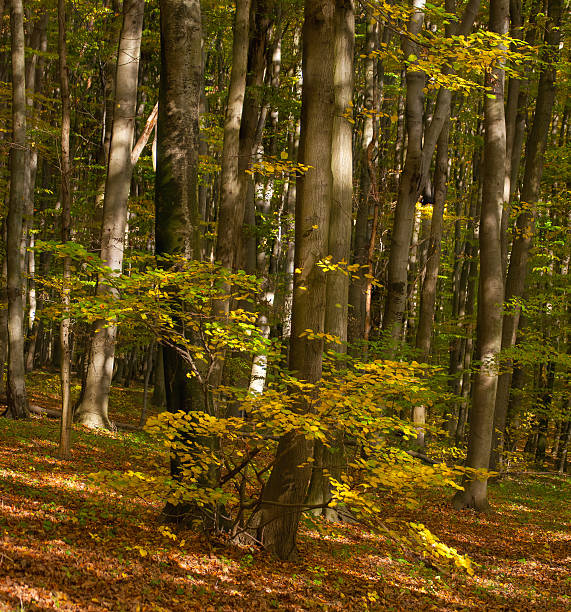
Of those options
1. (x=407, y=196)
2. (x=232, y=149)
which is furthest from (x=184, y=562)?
(x=407, y=196)

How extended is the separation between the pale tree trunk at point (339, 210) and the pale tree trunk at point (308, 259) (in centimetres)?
177

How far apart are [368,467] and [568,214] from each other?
1850cm

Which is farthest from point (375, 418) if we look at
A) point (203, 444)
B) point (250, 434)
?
point (203, 444)

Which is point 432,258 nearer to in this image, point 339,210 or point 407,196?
point 407,196

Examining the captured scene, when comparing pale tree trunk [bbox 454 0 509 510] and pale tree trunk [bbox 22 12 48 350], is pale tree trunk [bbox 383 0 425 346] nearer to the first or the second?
pale tree trunk [bbox 454 0 509 510]

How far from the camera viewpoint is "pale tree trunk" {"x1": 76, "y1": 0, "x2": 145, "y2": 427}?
11.6 metres

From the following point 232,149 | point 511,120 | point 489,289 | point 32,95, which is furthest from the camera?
point 32,95

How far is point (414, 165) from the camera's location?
11.2 m

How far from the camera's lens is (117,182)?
12.2 metres

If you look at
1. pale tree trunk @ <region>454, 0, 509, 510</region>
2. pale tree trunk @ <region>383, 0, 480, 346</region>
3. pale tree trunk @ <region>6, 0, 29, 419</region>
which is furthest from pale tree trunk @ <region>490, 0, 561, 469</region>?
pale tree trunk @ <region>6, 0, 29, 419</region>

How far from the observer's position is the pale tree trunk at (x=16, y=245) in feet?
37.0

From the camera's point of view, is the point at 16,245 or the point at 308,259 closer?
the point at 308,259

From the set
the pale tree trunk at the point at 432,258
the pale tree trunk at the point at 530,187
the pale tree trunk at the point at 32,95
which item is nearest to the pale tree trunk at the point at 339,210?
the pale tree trunk at the point at 432,258

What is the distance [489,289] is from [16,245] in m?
9.15
